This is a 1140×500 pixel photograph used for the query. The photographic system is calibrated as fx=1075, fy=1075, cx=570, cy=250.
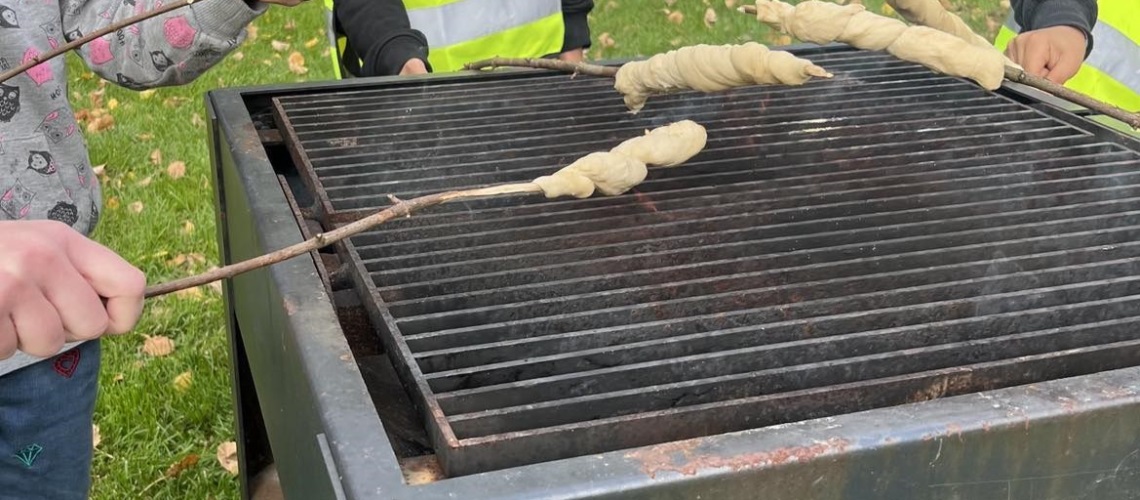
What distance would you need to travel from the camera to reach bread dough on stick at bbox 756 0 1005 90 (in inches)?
75.7

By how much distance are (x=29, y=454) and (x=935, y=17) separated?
75.8 inches

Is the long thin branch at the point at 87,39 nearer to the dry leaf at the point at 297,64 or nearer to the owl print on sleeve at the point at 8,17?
the owl print on sleeve at the point at 8,17

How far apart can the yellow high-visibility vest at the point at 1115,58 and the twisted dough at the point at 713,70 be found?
1.66 m

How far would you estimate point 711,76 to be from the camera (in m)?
1.91

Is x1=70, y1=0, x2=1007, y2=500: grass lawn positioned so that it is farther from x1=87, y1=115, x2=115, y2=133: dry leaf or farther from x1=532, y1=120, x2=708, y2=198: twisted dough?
x1=532, y1=120, x2=708, y2=198: twisted dough

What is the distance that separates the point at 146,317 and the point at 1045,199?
2986mm

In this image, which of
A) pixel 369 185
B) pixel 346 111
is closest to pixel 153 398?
pixel 346 111

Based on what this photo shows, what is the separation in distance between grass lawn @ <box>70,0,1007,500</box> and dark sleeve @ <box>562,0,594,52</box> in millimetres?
912

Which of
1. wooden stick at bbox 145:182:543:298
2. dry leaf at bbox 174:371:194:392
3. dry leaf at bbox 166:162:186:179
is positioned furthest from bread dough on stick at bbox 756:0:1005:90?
dry leaf at bbox 166:162:186:179

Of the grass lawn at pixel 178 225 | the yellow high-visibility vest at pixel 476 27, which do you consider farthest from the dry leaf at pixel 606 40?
the yellow high-visibility vest at pixel 476 27

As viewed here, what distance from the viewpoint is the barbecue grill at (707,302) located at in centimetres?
115

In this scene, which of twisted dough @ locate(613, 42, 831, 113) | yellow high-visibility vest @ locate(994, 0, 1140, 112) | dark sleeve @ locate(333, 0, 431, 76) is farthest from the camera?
yellow high-visibility vest @ locate(994, 0, 1140, 112)

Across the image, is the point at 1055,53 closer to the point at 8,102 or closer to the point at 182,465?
the point at 8,102

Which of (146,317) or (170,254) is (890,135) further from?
(170,254)
